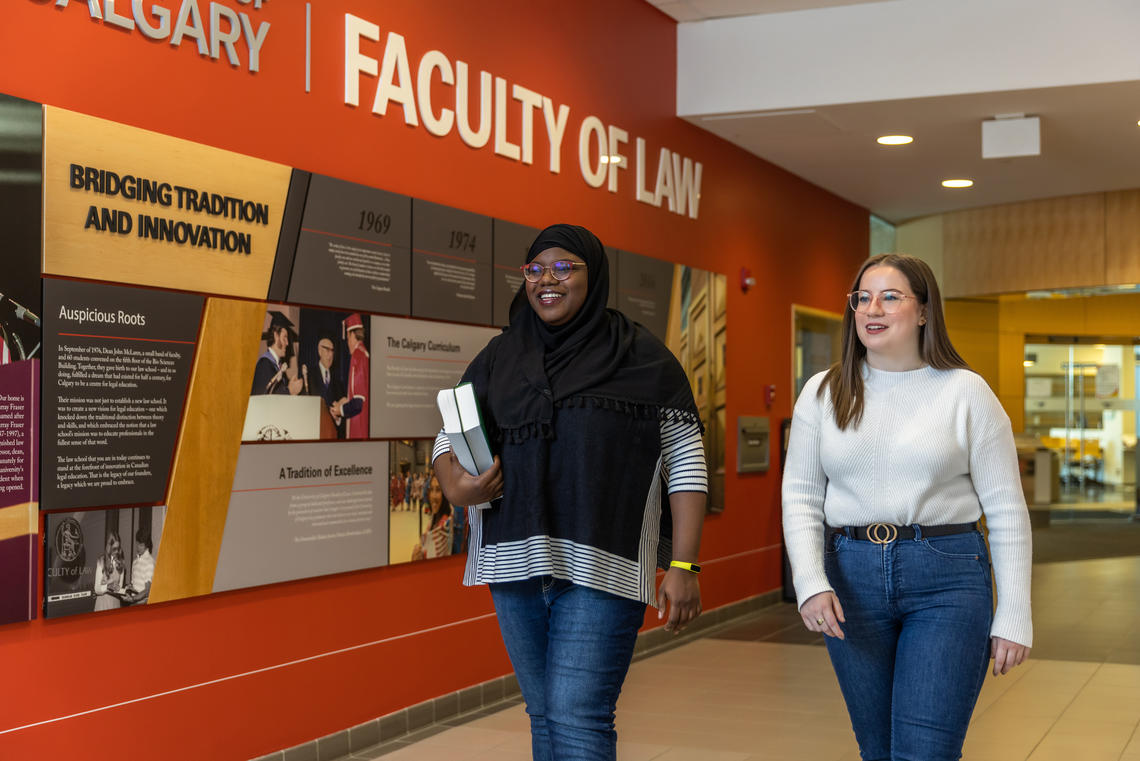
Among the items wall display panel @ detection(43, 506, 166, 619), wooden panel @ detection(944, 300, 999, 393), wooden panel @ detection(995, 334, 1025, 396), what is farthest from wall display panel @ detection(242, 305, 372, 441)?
wooden panel @ detection(995, 334, 1025, 396)

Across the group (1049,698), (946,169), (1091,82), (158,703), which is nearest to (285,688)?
(158,703)

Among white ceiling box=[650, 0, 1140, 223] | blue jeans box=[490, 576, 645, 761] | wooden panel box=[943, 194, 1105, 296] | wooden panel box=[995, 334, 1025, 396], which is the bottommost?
blue jeans box=[490, 576, 645, 761]

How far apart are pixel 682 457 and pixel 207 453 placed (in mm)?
1711

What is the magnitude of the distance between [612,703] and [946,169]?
23.2ft

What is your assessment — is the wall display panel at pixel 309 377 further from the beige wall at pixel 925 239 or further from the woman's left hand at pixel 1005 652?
the beige wall at pixel 925 239

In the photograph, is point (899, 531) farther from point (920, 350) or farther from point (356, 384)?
point (356, 384)

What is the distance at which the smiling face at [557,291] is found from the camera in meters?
2.50

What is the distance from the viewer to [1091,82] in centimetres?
604

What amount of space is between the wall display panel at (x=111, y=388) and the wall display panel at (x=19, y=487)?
0.04 meters

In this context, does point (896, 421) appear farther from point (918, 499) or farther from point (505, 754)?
point (505, 754)

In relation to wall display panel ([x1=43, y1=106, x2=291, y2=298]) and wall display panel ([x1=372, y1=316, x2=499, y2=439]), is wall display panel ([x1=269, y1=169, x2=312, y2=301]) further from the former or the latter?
wall display panel ([x1=372, y1=316, x2=499, y2=439])

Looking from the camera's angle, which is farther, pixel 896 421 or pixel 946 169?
pixel 946 169

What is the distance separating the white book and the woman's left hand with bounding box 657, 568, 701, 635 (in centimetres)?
44

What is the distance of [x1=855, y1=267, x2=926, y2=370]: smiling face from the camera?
2504 mm
